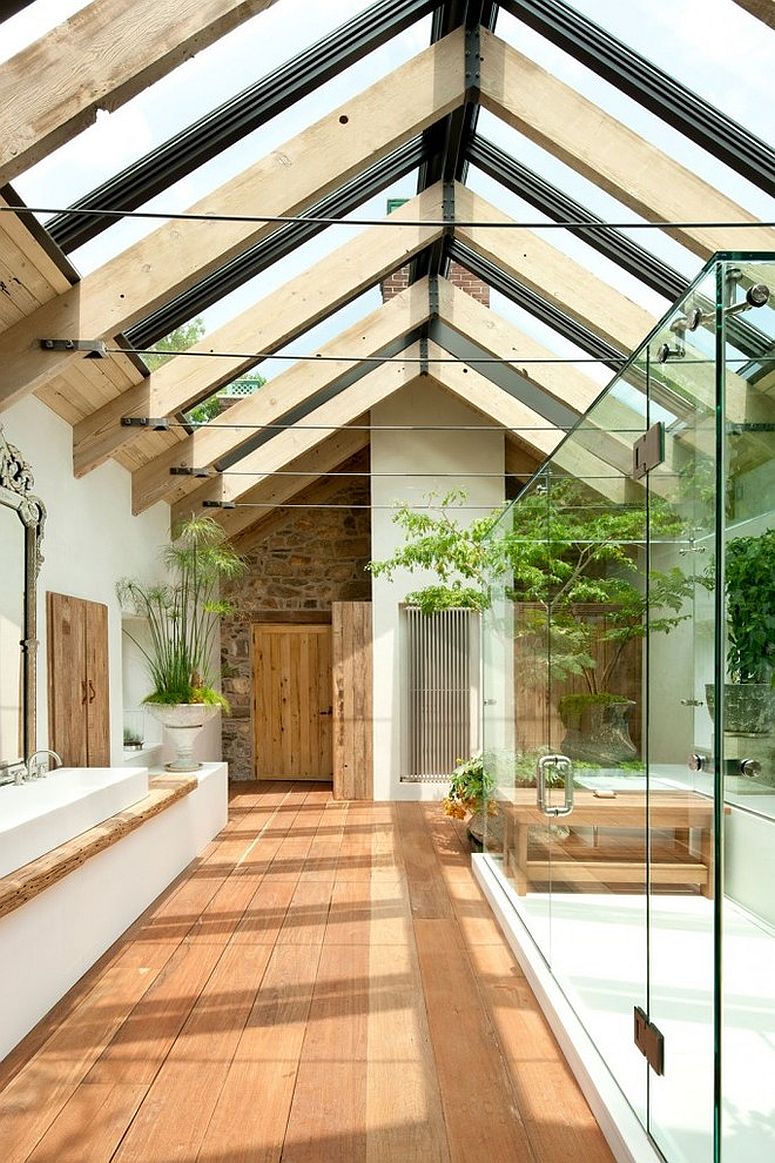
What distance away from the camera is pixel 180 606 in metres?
9.12

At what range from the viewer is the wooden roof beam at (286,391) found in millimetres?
7344

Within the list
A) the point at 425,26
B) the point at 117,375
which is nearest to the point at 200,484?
the point at 117,375

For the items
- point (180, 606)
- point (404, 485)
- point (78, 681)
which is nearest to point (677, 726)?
point (78, 681)

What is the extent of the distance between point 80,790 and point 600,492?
2.90 meters

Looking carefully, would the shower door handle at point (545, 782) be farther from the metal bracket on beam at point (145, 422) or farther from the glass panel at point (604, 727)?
the metal bracket on beam at point (145, 422)

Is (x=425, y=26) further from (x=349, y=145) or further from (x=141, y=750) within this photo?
(x=141, y=750)

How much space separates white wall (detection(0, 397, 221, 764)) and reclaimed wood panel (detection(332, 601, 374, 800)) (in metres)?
1.99

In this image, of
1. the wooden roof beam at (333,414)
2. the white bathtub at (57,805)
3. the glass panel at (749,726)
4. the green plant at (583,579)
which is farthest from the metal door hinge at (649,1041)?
the wooden roof beam at (333,414)

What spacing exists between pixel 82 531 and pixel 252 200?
2.64 m

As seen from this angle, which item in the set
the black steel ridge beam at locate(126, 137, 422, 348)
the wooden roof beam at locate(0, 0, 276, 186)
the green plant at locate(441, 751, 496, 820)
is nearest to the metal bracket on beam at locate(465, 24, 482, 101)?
the black steel ridge beam at locate(126, 137, 422, 348)

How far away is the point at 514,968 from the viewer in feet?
14.4

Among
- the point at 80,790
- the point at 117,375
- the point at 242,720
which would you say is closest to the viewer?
the point at 80,790

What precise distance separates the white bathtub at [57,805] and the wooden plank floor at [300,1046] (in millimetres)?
594

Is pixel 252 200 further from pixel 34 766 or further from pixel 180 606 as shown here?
pixel 180 606
